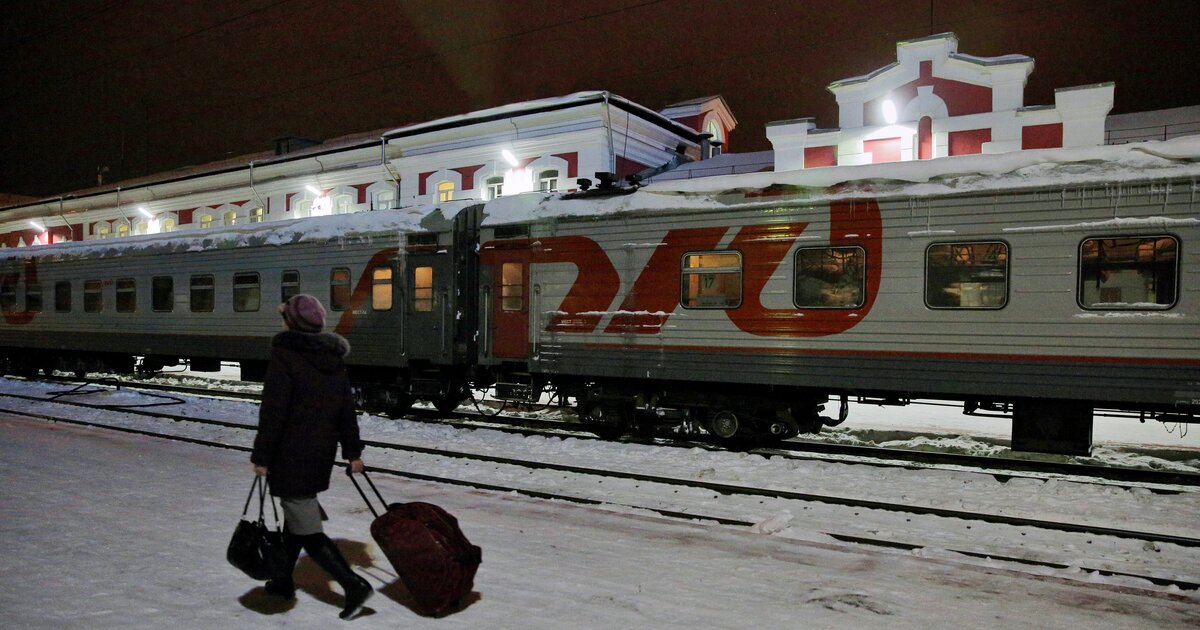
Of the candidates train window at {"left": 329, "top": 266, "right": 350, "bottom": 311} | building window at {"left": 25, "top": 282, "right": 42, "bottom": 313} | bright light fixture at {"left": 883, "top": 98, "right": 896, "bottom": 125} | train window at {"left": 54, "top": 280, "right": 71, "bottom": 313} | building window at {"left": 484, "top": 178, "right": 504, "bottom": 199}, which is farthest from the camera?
building window at {"left": 484, "top": 178, "right": 504, "bottom": 199}

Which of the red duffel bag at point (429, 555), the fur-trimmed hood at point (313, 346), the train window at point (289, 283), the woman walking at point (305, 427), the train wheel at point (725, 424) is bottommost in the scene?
the train wheel at point (725, 424)

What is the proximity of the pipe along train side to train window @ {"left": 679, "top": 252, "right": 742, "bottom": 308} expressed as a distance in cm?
3

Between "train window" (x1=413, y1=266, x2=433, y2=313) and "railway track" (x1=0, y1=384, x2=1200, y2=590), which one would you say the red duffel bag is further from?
"train window" (x1=413, y1=266, x2=433, y2=313)

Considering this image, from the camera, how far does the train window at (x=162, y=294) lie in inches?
704

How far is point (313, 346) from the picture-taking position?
4.58 metres

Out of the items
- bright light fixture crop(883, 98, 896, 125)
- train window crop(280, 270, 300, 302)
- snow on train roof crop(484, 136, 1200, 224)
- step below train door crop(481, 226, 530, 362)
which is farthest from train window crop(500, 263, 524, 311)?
bright light fixture crop(883, 98, 896, 125)

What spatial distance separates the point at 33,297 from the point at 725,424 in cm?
1961

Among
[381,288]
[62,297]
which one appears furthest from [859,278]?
[62,297]

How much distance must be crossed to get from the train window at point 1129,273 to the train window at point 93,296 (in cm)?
2014

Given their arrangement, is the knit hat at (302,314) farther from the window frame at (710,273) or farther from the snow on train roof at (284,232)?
the snow on train roof at (284,232)

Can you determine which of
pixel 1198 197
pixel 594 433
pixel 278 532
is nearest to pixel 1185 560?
pixel 1198 197

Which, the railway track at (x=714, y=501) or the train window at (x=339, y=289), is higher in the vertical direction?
the train window at (x=339, y=289)

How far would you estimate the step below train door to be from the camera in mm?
12430

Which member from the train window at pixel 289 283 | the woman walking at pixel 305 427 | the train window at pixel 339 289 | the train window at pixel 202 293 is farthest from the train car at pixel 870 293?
the train window at pixel 202 293
